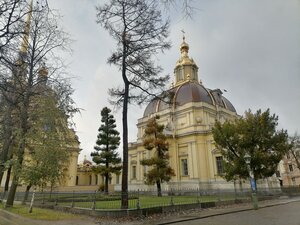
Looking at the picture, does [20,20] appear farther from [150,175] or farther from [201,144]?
[201,144]

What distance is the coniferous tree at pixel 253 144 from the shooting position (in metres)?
23.4

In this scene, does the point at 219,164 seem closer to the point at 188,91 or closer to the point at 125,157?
the point at 188,91

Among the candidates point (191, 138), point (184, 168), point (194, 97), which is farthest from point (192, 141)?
point (194, 97)

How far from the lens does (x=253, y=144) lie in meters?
24.0

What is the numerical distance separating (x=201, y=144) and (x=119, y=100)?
23148 mm

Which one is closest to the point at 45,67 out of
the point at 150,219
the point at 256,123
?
the point at 150,219

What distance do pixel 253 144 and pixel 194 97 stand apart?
57.6 ft

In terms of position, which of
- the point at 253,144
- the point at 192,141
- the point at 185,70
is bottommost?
the point at 253,144

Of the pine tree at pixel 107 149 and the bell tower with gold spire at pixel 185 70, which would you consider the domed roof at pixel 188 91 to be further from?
the pine tree at pixel 107 149

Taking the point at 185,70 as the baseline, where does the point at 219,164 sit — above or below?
below

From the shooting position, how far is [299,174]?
5956 centimetres

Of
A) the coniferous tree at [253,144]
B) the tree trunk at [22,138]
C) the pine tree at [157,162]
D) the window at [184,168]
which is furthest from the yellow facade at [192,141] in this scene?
the tree trunk at [22,138]

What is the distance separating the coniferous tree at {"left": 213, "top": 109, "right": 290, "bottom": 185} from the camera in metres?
23.4

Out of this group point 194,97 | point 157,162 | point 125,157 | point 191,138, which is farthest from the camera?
point 194,97
